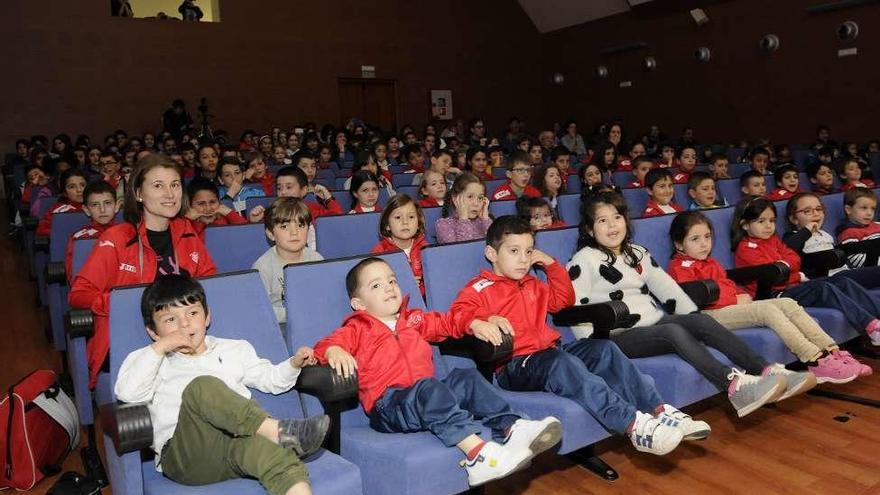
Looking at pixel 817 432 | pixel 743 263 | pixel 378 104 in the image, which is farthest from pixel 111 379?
pixel 378 104

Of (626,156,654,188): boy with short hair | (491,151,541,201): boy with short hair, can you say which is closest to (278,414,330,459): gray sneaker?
(491,151,541,201): boy with short hair

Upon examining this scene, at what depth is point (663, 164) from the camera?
20.1 feet

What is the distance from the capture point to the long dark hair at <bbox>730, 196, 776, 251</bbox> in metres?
2.78

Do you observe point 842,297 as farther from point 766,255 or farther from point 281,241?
point 281,241

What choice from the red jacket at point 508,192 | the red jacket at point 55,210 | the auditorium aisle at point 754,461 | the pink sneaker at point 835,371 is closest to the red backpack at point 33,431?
the auditorium aisle at point 754,461

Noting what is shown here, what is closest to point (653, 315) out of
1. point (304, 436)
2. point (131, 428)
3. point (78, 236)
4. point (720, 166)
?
point (304, 436)

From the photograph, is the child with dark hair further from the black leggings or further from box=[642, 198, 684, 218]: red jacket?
box=[642, 198, 684, 218]: red jacket

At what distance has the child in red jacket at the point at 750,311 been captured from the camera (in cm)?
228

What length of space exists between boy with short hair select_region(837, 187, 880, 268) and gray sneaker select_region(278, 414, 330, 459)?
2639mm

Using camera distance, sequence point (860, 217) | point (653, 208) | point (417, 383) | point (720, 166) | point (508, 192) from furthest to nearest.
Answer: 1. point (720, 166)
2. point (508, 192)
3. point (653, 208)
4. point (860, 217)
5. point (417, 383)

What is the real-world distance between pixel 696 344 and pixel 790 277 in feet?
3.13

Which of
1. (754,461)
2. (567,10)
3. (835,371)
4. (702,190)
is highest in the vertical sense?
(567,10)

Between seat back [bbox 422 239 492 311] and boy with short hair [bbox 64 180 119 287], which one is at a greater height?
boy with short hair [bbox 64 180 119 287]

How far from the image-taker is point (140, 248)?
2.10m
